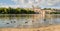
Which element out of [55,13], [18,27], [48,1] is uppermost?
[48,1]

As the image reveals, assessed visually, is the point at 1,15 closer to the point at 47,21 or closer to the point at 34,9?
the point at 34,9

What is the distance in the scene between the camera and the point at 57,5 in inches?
83.0

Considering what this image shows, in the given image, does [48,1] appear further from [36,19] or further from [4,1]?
[4,1]

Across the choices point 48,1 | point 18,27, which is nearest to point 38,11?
point 48,1

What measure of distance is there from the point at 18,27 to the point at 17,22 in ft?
0.23

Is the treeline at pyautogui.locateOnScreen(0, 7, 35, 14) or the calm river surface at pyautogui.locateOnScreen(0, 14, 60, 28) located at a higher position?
the treeline at pyautogui.locateOnScreen(0, 7, 35, 14)

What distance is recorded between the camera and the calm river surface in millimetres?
2050

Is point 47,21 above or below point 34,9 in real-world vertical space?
below

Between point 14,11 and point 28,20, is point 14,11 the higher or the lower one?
the higher one

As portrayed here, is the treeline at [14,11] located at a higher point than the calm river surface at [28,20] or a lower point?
higher

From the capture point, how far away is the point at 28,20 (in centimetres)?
206

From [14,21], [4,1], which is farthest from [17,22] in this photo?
[4,1]

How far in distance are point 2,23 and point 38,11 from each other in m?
0.48

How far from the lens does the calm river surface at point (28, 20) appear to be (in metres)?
2.05
